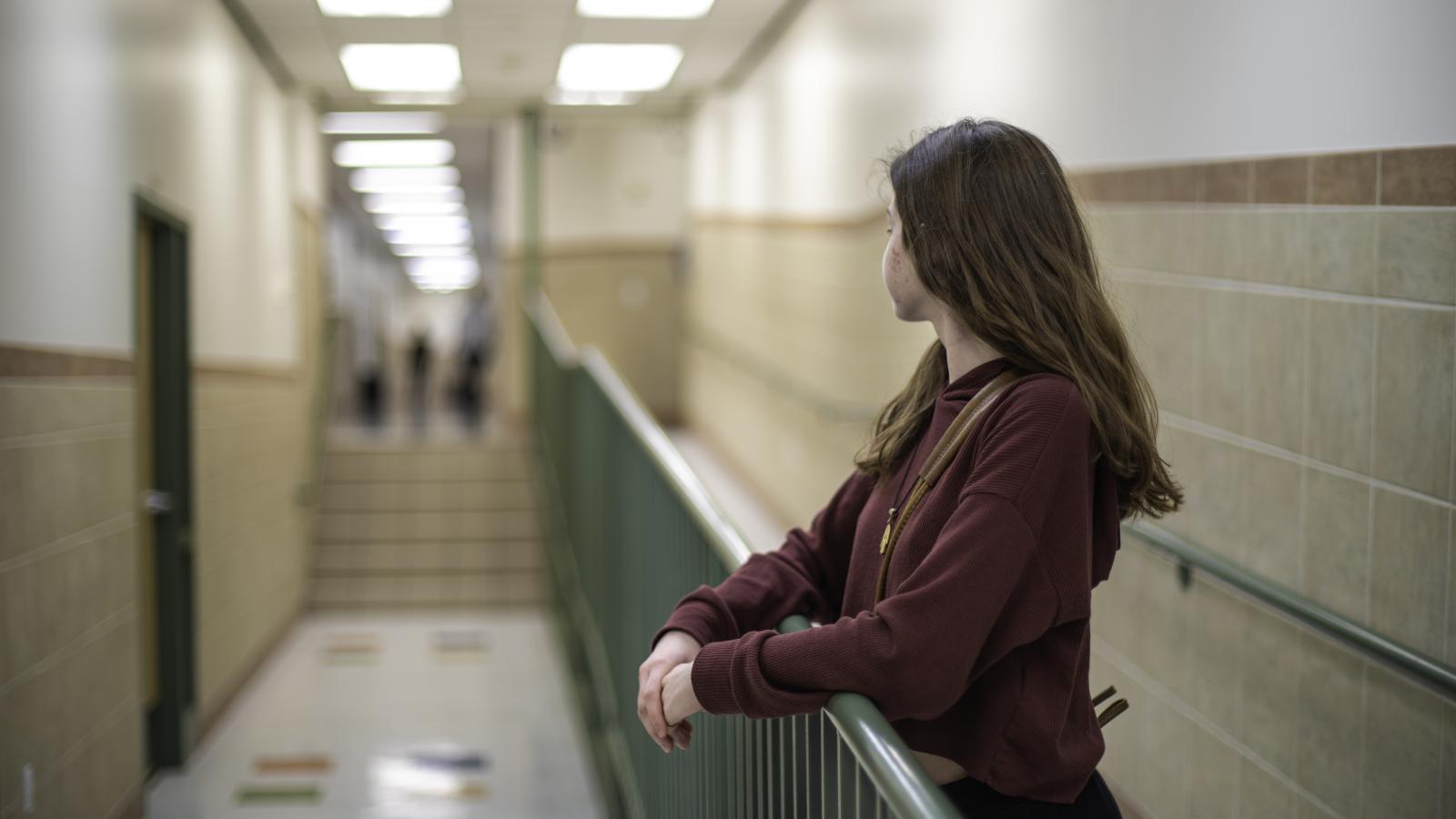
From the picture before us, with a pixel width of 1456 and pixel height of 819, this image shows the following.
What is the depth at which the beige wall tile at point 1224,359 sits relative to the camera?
2807 millimetres

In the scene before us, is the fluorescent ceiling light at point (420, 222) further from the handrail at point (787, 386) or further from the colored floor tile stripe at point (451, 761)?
the colored floor tile stripe at point (451, 761)

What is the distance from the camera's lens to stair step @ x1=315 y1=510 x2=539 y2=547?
29.5 feet

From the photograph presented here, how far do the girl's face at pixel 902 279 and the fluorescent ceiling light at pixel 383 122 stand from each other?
8535 mm

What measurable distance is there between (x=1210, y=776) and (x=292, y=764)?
3975mm

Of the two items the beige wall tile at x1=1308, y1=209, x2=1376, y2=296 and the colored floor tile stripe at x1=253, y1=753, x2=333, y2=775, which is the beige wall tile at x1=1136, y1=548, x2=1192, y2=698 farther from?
the colored floor tile stripe at x1=253, y1=753, x2=333, y2=775

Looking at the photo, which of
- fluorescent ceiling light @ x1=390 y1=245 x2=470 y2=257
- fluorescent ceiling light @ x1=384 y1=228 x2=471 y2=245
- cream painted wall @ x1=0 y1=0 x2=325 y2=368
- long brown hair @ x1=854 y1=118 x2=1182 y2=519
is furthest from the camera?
fluorescent ceiling light @ x1=390 y1=245 x2=470 y2=257

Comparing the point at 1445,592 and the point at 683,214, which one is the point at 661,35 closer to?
the point at 683,214

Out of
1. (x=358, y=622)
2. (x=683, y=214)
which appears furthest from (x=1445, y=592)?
(x=683, y=214)

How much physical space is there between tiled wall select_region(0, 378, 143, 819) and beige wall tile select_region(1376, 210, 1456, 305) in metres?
3.16

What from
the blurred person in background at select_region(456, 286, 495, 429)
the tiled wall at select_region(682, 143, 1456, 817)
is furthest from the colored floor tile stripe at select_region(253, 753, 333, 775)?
the blurred person in background at select_region(456, 286, 495, 429)

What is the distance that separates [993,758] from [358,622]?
24.6 ft

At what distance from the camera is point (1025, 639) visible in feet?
4.00

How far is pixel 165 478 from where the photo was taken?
516cm

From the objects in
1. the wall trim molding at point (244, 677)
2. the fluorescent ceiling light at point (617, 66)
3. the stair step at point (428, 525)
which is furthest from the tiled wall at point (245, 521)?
the fluorescent ceiling light at point (617, 66)
